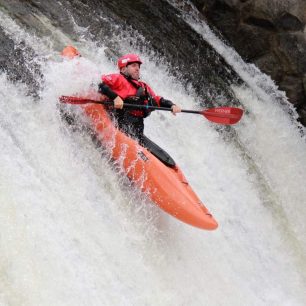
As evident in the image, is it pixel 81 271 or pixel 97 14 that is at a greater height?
pixel 97 14

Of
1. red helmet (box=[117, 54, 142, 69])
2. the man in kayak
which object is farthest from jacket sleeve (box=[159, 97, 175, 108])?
red helmet (box=[117, 54, 142, 69])

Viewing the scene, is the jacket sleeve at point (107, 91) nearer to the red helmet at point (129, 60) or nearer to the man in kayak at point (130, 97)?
the man in kayak at point (130, 97)

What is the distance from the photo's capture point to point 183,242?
→ 4.58m

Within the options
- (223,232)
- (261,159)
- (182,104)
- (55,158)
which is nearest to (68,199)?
(55,158)

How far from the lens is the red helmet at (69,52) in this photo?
17.2ft

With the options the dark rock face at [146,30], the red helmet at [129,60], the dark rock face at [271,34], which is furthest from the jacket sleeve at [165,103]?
the dark rock face at [271,34]

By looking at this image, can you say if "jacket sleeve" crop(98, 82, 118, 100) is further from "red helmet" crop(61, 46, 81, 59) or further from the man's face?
"red helmet" crop(61, 46, 81, 59)

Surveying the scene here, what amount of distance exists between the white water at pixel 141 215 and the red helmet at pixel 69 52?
0.16 metres

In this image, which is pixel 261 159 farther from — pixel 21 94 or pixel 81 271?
pixel 81 271

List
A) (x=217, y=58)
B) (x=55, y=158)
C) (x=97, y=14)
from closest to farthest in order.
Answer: (x=55, y=158), (x=97, y=14), (x=217, y=58)

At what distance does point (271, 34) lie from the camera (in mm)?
7051

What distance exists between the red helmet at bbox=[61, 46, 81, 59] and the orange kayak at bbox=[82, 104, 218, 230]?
35.7 inches

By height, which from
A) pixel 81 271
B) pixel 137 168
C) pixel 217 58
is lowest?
pixel 81 271

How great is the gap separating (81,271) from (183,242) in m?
1.26
